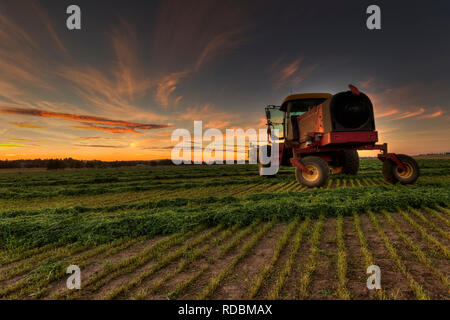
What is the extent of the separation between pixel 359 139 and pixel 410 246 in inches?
214

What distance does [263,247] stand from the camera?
3182 mm

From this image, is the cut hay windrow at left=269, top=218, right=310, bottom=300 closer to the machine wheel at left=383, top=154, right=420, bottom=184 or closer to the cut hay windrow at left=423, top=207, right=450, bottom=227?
the cut hay windrow at left=423, top=207, right=450, bottom=227

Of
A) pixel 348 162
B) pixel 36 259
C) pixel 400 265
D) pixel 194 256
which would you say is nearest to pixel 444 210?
pixel 400 265

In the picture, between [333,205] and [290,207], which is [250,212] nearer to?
[290,207]

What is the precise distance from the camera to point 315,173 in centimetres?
829

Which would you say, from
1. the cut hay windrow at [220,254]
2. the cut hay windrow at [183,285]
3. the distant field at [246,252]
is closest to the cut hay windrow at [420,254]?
the distant field at [246,252]

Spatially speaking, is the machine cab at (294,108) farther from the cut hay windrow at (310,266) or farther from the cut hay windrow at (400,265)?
the cut hay windrow at (310,266)

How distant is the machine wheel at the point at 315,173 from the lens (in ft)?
26.1

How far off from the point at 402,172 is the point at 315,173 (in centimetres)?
359

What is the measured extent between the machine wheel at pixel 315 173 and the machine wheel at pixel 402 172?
2.64 m

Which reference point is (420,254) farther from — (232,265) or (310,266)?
(232,265)

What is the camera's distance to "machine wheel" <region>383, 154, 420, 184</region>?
25.9 feet
